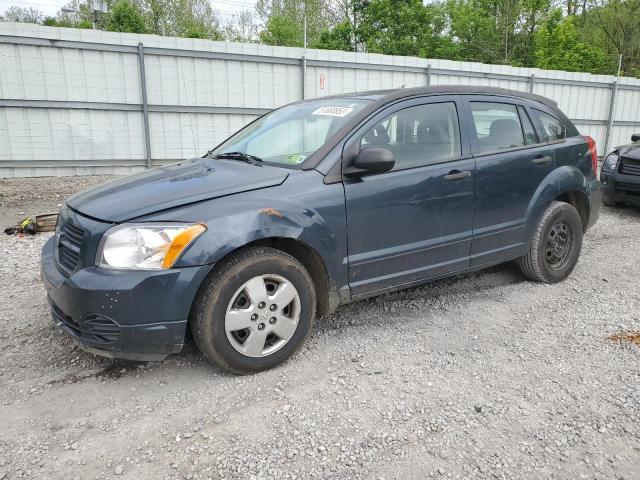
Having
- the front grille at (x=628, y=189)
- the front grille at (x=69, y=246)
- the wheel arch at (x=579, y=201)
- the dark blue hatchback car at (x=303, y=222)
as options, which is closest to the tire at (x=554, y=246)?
the dark blue hatchback car at (x=303, y=222)

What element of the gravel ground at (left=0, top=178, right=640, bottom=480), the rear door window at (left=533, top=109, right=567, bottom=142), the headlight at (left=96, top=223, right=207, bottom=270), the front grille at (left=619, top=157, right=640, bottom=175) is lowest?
the gravel ground at (left=0, top=178, right=640, bottom=480)

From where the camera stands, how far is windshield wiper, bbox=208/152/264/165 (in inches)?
138

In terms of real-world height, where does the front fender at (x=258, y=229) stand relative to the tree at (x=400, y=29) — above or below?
below

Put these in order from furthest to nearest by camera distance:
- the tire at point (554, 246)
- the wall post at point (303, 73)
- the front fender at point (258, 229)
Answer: the wall post at point (303, 73) < the tire at point (554, 246) < the front fender at point (258, 229)

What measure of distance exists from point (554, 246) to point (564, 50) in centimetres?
2897

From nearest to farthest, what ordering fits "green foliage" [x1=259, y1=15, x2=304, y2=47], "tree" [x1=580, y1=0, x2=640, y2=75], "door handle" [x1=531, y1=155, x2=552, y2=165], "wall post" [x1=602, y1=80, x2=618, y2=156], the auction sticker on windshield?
the auction sticker on windshield
"door handle" [x1=531, y1=155, x2=552, y2=165]
"wall post" [x1=602, y1=80, x2=618, y2=156]
"tree" [x1=580, y1=0, x2=640, y2=75]
"green foliage" [x1=259, y1=15, x2=304, y2=47]


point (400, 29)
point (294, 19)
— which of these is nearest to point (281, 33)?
point (294, 19)

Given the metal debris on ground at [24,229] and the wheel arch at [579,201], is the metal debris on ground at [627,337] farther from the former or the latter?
the metal debris on ground at [24,229]

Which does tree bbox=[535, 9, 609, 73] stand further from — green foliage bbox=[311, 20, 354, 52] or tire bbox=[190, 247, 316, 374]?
tire bbox=[190, 247, 316, 374]

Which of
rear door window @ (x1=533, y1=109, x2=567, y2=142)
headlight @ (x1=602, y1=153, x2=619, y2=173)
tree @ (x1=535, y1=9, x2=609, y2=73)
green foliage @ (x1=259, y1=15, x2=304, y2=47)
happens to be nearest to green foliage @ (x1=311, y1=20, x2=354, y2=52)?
green foliage @ (x1=259, y1=15, x2=304, y2=47)

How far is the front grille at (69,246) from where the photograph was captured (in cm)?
277

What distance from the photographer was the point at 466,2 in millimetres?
36531

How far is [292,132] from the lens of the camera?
373cm

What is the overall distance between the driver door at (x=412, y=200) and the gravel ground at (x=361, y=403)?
1.53ft
